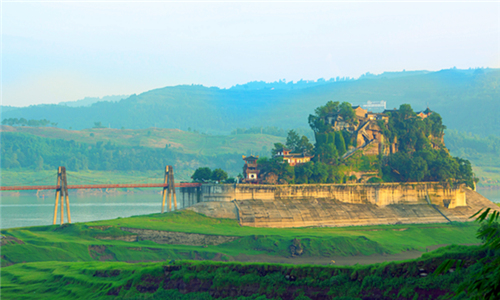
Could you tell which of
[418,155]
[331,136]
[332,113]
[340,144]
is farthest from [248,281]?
[418,155]

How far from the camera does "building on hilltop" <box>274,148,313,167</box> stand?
11019 cm

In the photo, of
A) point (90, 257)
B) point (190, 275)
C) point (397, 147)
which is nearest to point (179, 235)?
point (90, 257)

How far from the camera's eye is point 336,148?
11444cm

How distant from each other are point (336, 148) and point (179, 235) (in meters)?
43.9

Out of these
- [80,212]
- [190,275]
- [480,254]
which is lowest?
[80,212]

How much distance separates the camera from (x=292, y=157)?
11131 cm

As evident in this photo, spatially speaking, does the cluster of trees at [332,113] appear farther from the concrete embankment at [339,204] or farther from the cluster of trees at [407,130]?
the concrete embankment at [339,204]

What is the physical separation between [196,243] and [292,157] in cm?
3626

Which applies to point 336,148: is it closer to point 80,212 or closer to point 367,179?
point 367,179

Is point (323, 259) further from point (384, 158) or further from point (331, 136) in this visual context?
point (384, 158)

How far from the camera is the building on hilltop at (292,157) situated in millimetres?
110188

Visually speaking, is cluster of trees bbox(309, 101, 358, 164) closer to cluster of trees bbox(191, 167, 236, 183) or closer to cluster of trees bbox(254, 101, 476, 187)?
cluster of trees bbox(254, 101, 476, 187)

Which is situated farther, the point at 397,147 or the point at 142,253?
the point at 397,147

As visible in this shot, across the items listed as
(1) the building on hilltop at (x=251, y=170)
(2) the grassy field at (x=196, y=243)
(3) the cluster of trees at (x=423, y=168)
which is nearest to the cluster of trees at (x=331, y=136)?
(3) the cluster of trees at (x=423, y=168)
